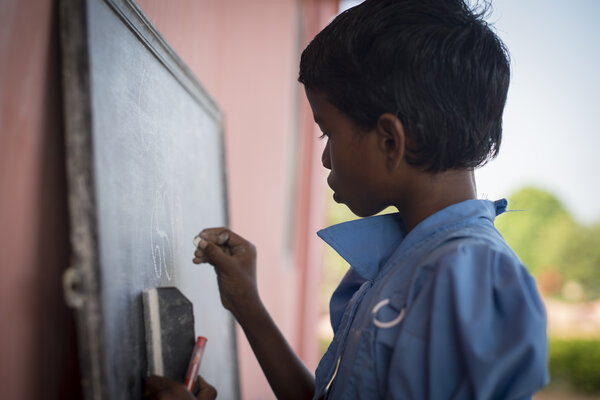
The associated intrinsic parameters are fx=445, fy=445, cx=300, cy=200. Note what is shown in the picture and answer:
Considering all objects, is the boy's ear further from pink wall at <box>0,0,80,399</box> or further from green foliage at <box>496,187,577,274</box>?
green foliage at <box>496,187,577,274</box>

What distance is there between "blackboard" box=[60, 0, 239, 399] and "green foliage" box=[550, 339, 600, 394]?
6771 millimetres

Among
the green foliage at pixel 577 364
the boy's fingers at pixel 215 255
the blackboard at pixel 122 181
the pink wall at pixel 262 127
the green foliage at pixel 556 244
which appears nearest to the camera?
the blackboard at pixel 122 181

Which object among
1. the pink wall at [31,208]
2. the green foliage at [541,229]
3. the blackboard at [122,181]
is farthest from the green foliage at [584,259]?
the pink wall at [31,208]

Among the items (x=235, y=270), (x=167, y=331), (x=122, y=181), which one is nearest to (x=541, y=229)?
(x=235, y=270)

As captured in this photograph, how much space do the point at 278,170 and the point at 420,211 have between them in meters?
2.04

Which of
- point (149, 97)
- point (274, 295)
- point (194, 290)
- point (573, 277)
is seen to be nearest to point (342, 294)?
point (194, 290)

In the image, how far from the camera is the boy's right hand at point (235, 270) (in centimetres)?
88

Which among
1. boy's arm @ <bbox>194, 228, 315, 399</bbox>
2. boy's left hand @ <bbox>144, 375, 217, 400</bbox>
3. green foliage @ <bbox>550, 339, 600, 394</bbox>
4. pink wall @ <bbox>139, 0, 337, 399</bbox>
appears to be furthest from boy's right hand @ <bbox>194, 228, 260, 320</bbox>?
green foliage @ <bbox>550, 339, 600, 394</bbox>

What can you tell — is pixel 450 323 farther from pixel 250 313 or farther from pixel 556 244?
pixel 556 244

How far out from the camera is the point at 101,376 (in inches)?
18.5

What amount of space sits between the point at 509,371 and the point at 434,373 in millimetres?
88

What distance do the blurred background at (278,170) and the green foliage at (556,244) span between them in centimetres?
2

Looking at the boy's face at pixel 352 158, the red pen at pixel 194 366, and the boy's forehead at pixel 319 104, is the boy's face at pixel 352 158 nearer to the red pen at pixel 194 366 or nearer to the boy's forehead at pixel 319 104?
the boy's forehead at pixel 319 104

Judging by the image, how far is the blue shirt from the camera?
0.54 metres
